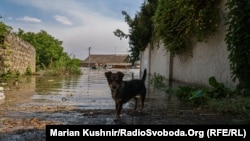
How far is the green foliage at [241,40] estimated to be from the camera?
7.31 m

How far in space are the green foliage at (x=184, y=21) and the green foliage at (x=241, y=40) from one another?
3715 mm

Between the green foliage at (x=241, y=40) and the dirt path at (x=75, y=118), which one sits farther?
the green foliage at (x=241, y=40)

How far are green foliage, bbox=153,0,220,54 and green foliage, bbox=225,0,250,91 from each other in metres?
3.71

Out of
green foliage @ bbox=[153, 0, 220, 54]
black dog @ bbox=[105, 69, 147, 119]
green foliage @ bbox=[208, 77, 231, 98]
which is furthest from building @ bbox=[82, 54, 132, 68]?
black dog @ bbox=[105, 69, 147, 119]

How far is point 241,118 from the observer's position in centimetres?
639

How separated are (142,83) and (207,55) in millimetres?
5968

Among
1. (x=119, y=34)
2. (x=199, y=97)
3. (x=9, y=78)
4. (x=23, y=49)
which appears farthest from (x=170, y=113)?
(x=119, y=34)

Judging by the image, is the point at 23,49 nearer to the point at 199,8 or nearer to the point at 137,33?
the point at 137,33

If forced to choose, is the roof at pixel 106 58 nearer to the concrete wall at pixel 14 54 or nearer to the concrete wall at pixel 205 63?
the concrete wall at pixel 14 54

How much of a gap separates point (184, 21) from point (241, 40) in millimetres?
5629

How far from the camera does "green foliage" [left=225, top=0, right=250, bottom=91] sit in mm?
7312

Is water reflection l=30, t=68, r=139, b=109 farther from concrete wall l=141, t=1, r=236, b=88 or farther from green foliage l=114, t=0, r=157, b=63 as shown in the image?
green foliage l=114, t=0, r=157, b=63

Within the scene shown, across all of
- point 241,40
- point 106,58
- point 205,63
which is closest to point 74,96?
point 205,63

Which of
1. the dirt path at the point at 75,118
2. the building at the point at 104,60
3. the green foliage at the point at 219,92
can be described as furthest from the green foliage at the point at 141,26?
the building at the point at 104,60
